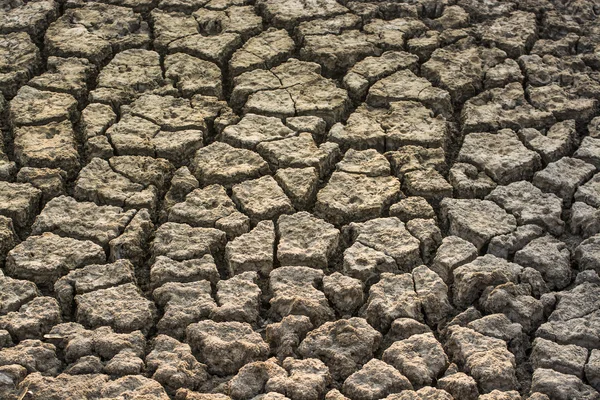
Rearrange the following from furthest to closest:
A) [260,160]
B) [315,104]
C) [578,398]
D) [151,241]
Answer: [315,104] < [260,160] < [151,241] < [578,398]

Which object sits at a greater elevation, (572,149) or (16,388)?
(572,149)

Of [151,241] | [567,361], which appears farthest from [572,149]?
[151,241]

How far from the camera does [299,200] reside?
321 centimetres

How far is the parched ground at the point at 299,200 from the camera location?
268 cm

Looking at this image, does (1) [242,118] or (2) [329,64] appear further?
(2) [329,64]

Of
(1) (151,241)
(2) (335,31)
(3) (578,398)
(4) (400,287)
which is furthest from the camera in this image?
(2) (335,31)

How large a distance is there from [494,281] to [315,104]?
1052 millimetres

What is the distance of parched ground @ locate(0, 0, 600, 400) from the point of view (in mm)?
2682

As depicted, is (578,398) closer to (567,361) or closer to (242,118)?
(567,361)

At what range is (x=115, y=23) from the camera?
4039mm

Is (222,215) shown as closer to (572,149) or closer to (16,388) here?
(16,388)

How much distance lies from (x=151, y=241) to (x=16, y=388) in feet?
2.22

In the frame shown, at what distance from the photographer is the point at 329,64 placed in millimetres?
3844

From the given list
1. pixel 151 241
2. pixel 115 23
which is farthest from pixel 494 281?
pixel 115 23
